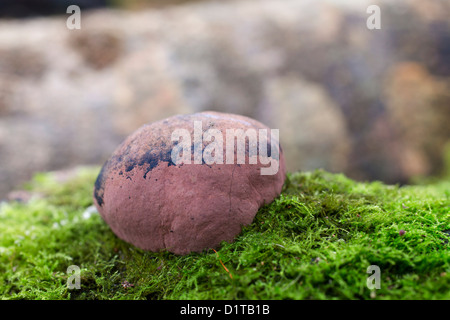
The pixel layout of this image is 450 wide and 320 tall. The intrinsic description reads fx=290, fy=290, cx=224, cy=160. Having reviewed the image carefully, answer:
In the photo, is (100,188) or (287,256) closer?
(287,256)

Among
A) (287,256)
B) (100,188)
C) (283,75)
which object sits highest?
(283,75)

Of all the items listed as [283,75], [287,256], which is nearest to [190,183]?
[287,256]

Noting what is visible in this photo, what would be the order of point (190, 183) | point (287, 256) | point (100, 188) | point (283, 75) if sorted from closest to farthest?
1. point (287, 256)
2. point (190, 183)
3. point (100, 188)
4. point (283, 75)

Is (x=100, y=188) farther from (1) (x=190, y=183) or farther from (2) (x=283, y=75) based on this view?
(2) (x=283, y=75)

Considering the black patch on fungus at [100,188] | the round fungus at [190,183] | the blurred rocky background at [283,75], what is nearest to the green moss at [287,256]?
the round fungus at [190,183]

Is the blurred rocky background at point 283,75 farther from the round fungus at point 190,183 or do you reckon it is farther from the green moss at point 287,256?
the round fungus at point 190,183
